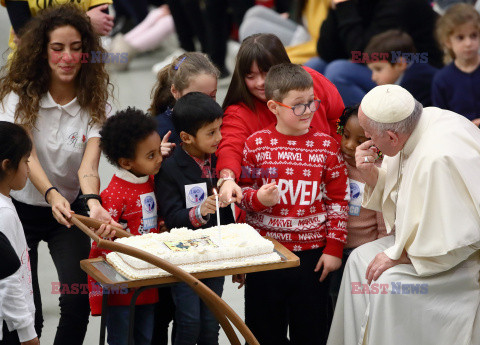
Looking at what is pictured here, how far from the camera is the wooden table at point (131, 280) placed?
11.2 feet

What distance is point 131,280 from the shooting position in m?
3.42

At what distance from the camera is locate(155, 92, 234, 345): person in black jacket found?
381 centimetres

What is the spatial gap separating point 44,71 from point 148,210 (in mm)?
874

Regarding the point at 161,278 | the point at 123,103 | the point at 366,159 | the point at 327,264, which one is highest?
the point at 366,159

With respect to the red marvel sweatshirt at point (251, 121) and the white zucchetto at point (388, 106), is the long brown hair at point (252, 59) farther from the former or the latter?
the white zucchetto at point (388, 106)

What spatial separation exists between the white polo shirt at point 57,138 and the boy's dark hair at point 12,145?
50 cm

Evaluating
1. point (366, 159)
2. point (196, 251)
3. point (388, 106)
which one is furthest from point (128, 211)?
point (388, 106)

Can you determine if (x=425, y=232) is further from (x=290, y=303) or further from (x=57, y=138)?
(x=57, y=138)

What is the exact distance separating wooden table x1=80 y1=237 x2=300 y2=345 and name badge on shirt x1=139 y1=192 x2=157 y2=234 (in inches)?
10.7

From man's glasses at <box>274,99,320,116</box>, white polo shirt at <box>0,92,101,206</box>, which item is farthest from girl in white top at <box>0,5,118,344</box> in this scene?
man's glasses at <box>274,99,320,116</box>

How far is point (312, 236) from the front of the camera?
13.1 ft

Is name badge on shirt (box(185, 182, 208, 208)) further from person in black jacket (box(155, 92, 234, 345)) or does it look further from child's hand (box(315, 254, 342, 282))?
child's hand (box(315, 254, 342, 282))

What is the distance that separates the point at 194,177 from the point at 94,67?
0.79 metres

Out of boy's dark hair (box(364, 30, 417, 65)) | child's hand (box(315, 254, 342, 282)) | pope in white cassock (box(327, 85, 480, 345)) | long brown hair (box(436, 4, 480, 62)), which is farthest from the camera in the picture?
boy's dark hair (box(364, 30, 417, 65))
